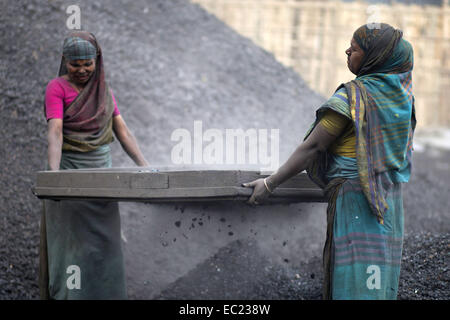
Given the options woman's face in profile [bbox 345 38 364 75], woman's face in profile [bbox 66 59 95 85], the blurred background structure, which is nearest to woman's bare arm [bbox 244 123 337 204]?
woman's face in profile [bbox 345 38 364 75]

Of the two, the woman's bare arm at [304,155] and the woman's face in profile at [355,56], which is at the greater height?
the woman's face in profile at [355,56]

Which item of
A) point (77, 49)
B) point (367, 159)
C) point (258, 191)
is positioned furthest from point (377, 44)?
point (77, 49)

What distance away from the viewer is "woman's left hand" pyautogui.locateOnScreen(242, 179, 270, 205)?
265 centimetres

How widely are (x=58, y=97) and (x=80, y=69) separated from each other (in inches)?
7.9

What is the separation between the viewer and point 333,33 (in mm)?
14250

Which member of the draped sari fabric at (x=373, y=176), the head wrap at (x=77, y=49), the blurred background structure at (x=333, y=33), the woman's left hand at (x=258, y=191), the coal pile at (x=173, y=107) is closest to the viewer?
the draped sari fabric at (x=373, y=176)

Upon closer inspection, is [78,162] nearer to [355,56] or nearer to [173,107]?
[355,56]

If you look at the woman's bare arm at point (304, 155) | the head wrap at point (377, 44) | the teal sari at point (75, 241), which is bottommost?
the teal sari at point (75, 241)

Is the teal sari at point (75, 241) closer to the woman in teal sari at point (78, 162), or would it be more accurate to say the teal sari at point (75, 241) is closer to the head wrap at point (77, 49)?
the woman in teal sari at point (78, 162)

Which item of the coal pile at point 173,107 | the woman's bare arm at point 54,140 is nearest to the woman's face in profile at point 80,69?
the woman's bare arm at point 54,140

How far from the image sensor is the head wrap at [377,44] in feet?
7.73
